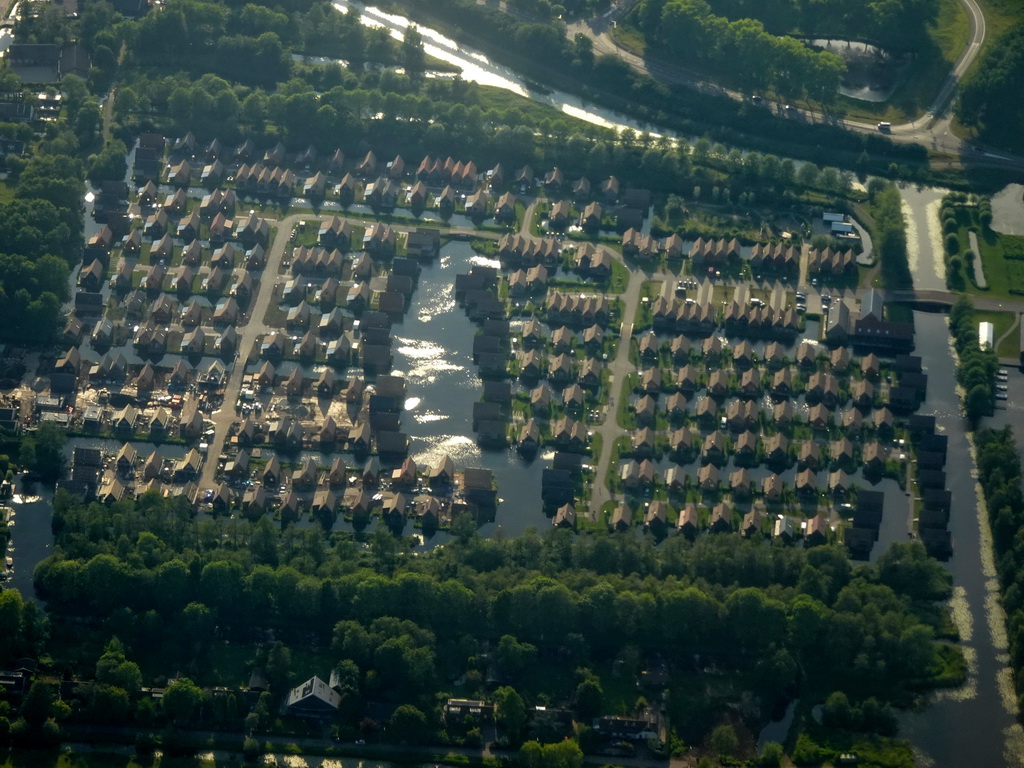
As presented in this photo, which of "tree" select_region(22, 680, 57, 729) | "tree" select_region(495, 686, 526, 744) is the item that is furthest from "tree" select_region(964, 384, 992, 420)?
"tree" select_region(22, 680, 57, 729)

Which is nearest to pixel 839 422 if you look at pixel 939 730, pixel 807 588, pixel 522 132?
pixel 807 588

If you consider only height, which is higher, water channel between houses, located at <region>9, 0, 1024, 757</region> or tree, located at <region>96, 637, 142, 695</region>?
water channel between houses, located at <region>9, 0, 1024, 757</region>

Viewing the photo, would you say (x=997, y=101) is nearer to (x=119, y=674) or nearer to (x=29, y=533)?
(x=29, y=533)

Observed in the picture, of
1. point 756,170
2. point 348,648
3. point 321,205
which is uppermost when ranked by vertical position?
point 756,170

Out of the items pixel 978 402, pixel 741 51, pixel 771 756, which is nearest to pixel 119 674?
pixel 771 756

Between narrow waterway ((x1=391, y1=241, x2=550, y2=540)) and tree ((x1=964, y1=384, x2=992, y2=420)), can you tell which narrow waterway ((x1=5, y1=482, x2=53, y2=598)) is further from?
tree ((x1=964, y1=384, x2=992, y2=420))

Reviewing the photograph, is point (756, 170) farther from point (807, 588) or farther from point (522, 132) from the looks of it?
point (807, 588)

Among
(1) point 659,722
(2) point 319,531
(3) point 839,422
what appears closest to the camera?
(1) point 659,722
